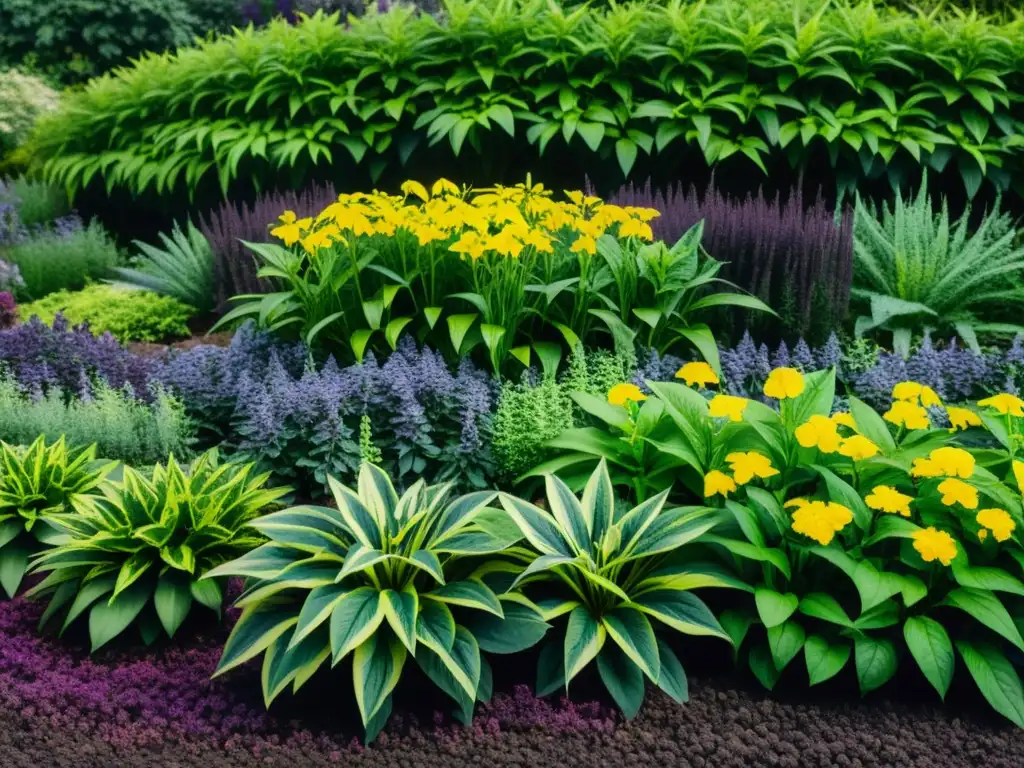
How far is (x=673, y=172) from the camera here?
6.38 m

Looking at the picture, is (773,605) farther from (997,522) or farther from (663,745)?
(997,522)

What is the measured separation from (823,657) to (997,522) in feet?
1.80

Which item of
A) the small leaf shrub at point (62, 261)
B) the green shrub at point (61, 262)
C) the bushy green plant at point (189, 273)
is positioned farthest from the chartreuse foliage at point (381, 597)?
the green shrub at point (61, 262)

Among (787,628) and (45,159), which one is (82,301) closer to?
(45,159)

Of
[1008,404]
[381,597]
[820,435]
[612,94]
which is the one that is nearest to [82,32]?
[612,94]

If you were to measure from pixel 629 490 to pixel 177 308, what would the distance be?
11.9ft

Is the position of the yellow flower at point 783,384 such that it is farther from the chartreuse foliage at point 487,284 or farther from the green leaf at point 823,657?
the chartreuse foliage at point 487,284

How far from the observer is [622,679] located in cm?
260

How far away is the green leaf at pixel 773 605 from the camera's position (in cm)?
257

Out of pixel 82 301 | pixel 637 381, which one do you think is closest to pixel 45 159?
pixel 82 301

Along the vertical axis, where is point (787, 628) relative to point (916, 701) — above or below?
above

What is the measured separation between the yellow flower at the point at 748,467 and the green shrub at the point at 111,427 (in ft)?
7.04

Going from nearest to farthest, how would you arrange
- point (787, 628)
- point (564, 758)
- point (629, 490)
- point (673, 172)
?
point (564, 758) → point (787, 628) → point (629, 490) → point (673, 172)

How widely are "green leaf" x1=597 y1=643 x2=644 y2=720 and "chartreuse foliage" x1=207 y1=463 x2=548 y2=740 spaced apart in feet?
0.69
